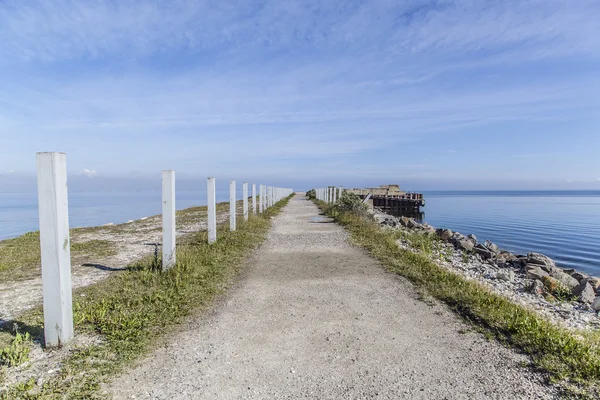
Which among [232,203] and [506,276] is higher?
[232,203]

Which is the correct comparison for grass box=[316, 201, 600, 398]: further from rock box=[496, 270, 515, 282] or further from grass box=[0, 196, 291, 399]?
grass box=[0, 196, 291, 399]

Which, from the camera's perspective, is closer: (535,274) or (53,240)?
(53,240)

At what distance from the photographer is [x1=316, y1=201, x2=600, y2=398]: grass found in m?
2.94

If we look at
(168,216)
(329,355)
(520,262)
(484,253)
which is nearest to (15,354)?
(329,355)

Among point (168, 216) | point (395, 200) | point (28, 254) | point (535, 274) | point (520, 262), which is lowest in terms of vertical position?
point (395, 200)

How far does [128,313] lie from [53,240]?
1.26 metres

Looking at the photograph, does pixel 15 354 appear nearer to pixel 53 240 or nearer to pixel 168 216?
pixel 53 240

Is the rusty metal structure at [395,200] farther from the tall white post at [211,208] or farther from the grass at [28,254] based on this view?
the grass at [28,254]

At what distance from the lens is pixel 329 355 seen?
10.9ft

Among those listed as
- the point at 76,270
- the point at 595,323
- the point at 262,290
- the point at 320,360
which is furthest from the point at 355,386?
the point at 76,270

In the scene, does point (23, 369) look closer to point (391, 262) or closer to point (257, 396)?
point (257, 396)

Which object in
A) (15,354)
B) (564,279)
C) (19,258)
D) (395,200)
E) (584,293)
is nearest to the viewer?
(15,354)

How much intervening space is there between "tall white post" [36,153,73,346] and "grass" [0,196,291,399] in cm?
31

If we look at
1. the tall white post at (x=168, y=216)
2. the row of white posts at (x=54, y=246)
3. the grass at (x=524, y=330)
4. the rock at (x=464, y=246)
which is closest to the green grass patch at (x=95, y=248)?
the tall white post at (x=168, y=216)
